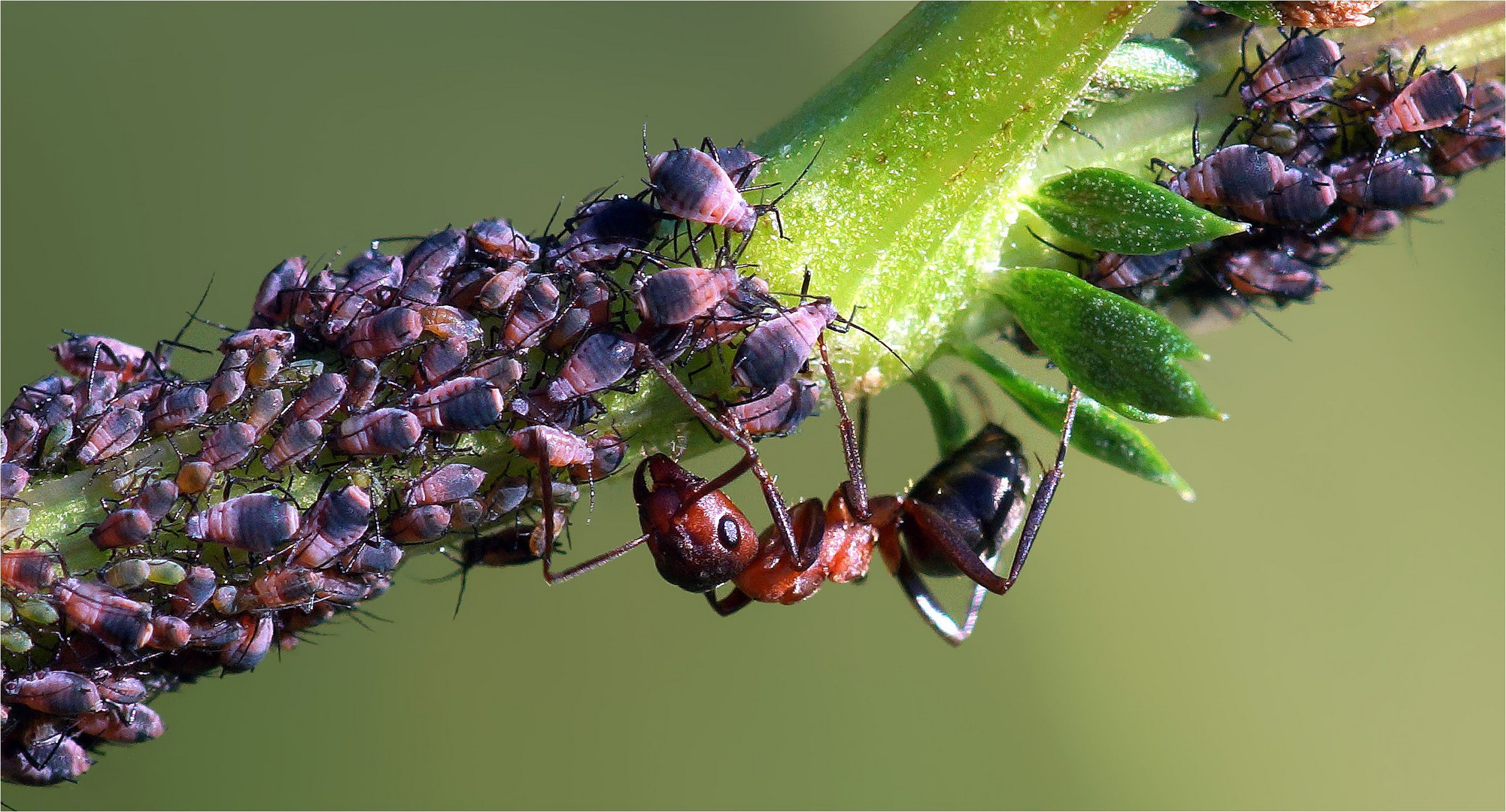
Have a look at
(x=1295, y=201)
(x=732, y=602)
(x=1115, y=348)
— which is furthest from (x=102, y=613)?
(x=1295, y=201)

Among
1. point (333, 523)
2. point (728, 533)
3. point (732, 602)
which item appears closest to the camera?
point (333, 523)

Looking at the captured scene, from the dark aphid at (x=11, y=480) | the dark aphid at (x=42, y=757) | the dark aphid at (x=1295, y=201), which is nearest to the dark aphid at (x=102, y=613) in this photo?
the dark aphid at (x=11, y=480)

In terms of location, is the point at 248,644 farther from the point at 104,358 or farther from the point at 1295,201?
the point at 1295,201

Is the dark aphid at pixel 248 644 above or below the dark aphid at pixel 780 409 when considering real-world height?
below

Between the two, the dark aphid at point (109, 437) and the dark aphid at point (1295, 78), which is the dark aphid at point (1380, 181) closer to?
the dark aphid at point (1295, 78)

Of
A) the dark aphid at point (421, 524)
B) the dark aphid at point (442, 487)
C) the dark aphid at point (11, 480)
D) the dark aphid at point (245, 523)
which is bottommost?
the dark aphid at point (421, 524)

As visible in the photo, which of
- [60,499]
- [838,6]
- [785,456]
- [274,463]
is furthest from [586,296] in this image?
[838,6]

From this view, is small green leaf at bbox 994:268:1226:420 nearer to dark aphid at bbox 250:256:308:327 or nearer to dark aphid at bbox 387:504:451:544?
dark aphid at bbox 387:504:451:544

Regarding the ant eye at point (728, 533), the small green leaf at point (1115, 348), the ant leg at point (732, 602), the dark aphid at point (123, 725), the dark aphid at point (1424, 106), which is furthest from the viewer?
the ant leg at point (732, 602)
